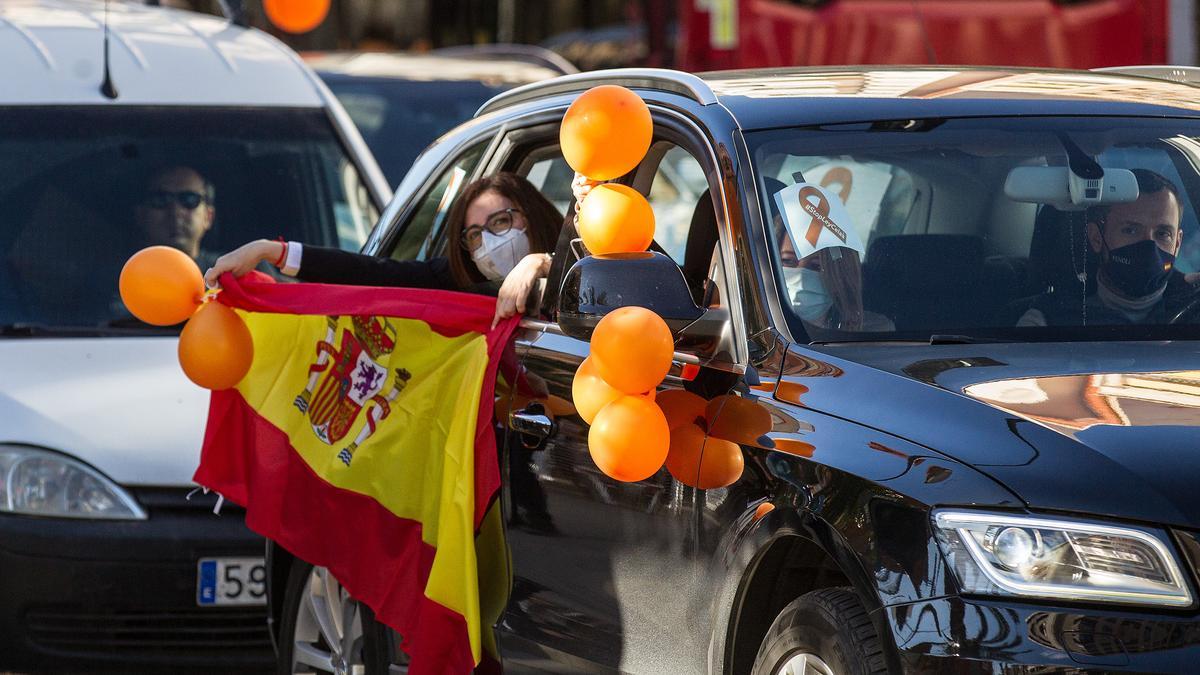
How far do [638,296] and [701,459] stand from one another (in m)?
0.35

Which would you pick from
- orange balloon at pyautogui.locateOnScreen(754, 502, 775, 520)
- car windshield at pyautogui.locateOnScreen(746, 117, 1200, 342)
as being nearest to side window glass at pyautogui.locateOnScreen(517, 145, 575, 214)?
car windshield at pyautogui.locateOnScreen(746, 117, 1200, 342)

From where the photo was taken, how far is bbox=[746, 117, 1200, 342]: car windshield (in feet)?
14.2

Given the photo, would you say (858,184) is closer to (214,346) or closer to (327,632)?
(214,346)

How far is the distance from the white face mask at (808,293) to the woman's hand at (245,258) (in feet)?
6.72

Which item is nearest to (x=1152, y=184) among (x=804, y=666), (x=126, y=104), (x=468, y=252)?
(x=804, y=666)

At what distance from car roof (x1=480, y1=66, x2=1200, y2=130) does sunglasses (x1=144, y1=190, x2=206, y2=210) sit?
9.11ft

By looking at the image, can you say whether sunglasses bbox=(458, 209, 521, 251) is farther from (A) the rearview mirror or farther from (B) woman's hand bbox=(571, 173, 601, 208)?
(A) the rearview mirror

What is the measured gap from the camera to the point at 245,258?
235 inches

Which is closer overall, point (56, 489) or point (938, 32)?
point (56, 489)

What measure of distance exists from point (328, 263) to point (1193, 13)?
931 cm

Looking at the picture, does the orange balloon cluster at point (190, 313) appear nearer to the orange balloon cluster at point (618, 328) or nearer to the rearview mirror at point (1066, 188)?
the orange balloon cluster at point (618, 328)

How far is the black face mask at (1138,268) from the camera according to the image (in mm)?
4461

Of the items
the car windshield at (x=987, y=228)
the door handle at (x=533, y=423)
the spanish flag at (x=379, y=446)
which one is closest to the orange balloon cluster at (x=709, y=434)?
the car windshield at (x=987, y=228)

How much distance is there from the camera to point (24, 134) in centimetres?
774
